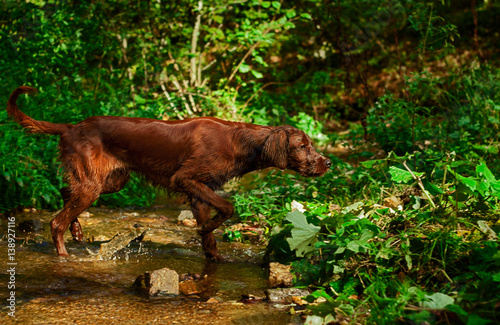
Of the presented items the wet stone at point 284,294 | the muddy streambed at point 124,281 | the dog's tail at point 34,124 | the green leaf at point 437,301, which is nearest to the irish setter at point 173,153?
the dog's tail at point 34,124

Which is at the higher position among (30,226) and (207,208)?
(207,208)

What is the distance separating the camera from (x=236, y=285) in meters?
3.39

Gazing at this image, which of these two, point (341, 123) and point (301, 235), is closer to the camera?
point (301, 235)

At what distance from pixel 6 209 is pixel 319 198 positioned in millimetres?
3024

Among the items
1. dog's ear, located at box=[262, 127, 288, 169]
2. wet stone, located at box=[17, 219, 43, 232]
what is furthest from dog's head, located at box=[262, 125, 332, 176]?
wet stone, located at box=[17, 219, 43, 232]

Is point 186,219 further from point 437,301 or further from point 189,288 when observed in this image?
point 437,301

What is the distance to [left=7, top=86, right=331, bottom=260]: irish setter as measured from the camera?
4.20 metres

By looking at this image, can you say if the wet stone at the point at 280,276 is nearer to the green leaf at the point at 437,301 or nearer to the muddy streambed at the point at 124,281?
the muddy streambed at the point at 124,281

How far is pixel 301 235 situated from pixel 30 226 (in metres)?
2.80

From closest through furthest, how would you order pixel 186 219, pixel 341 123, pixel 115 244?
pixel 115 244 → pixel 186 219 → pixel 341 123

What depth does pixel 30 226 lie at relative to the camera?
4750 mm

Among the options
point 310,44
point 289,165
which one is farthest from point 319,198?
point 310,44

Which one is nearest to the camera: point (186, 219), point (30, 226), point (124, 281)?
point (124, 281)

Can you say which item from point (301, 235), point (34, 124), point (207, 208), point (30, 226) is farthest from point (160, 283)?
point (30, 226)
